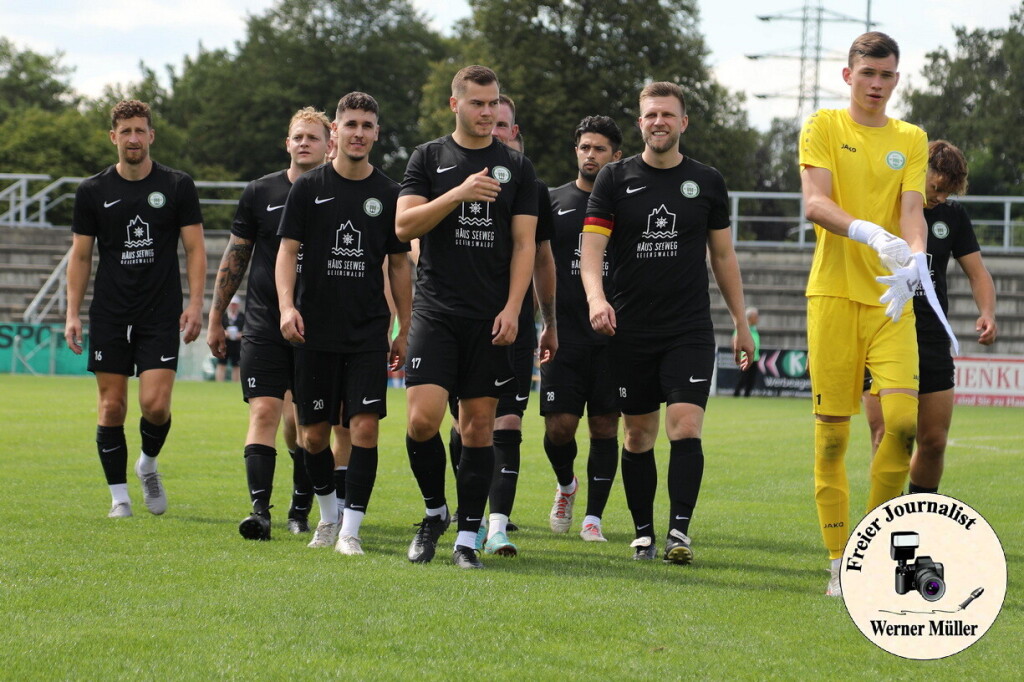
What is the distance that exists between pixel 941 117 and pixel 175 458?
68.8 metres

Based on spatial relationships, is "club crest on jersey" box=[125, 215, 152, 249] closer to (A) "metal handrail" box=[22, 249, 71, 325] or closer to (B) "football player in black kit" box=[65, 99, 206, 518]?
(B) "football player in black kit" box=[65, 99, 206, 518]

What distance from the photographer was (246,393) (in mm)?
7750

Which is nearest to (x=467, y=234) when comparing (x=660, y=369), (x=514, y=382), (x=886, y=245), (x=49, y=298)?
(x=514, y=382)

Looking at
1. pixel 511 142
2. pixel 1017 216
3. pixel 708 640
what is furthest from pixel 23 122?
pixel 708 640

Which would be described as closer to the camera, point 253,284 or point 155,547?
point 155,547

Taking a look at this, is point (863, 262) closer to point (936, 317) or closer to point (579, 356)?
point (936, 317)

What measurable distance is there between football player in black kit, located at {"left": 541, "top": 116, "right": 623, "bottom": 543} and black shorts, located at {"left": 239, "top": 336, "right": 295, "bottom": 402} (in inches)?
64.2

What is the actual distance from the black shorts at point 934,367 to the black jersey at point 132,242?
4.49 meters

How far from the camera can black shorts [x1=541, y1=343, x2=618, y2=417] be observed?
8.45m

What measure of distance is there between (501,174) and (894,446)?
2291mm

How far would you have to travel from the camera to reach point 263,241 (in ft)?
26.7

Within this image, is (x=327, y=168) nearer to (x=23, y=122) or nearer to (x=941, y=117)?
(x=23, y=122)

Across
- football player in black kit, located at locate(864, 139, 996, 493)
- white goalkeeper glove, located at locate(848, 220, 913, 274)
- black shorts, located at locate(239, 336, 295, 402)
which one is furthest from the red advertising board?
white goalkeeper glove, located at locate(848, 220, 913, 274)

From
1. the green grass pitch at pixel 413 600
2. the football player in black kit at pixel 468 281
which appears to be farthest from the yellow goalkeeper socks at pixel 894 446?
the football player in black kit at pixel 468 281
